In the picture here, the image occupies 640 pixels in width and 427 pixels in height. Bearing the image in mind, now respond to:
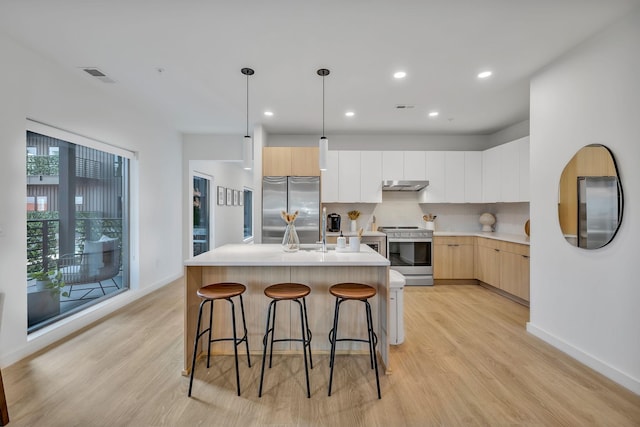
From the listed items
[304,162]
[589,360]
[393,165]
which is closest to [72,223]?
[304,162]

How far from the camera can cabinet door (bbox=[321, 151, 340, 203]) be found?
5.21 meters

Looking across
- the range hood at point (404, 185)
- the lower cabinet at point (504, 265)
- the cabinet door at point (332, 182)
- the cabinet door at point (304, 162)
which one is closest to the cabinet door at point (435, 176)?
the range hood at point (404, 185)

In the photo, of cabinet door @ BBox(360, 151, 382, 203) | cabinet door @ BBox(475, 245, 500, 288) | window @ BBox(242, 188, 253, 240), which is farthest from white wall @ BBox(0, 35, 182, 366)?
cabinet door @ BBox(475, 245, 500, 288)

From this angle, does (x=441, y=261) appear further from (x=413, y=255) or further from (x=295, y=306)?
(x=295, y=306)

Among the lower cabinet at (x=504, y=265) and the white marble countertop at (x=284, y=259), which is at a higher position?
the white marble countertop at (x=284, y=259)

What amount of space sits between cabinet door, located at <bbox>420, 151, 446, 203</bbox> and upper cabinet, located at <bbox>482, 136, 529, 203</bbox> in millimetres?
684

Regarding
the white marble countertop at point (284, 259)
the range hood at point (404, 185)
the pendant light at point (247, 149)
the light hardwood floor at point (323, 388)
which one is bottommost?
the light hardwood floor at point (323, 388)

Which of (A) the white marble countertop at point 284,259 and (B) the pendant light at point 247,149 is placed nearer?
(A) the white marble countertop at point 284,259

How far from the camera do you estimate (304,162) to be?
482 centimetres

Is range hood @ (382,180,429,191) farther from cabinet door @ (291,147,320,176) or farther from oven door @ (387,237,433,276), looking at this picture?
cabinet door @ (291,147,320,176)

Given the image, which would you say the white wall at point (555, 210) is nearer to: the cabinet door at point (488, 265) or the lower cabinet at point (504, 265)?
the lower cabinet at point (504, 265)

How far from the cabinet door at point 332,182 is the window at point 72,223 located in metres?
2.93

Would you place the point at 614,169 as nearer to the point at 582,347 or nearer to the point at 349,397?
the point at 582,347

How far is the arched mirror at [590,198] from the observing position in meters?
2.29
